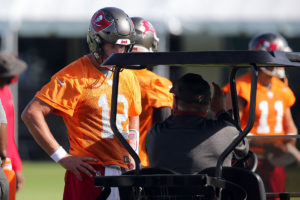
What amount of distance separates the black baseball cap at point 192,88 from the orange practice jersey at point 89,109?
81 centimetres

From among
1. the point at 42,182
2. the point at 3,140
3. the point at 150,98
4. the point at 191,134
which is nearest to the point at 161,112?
the point at 150,98

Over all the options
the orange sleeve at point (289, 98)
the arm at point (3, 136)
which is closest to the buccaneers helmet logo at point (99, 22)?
the arm at point (3, 136)

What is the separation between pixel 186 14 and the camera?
66.3 ft

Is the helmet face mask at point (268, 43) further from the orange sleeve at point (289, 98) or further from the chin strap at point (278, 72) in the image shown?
the chin strap at point (278, 72)

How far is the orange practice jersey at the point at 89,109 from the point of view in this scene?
566 centimetres

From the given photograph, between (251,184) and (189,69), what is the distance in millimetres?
848

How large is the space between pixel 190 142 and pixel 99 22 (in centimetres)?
138

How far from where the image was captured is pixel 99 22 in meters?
5.89

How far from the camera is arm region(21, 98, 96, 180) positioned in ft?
18.2

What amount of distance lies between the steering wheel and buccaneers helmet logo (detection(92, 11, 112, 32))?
132 centimetres

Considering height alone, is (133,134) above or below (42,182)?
above

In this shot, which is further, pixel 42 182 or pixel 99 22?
pixel 42 182

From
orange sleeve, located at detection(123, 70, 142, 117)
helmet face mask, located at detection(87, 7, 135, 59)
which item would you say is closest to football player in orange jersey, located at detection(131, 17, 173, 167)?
orange sleeve, located at detection(123, 70, 142, 117)

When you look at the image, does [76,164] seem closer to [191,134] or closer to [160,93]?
[191,134]
